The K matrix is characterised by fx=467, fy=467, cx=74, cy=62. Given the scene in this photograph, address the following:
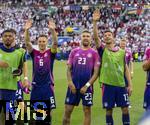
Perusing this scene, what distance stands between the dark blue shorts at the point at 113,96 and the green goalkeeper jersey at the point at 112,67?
10cm

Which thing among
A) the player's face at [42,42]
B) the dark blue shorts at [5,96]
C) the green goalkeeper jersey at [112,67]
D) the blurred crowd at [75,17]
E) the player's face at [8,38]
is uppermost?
the player's face at [8,38]

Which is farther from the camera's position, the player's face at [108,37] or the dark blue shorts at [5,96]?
the player's face at [108,37]

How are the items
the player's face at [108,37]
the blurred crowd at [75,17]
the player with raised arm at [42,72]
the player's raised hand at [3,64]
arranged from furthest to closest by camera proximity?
1. the blurred crowd at [75,17]
2. the player with raised arm at [42,72]
3. the player's face at [108,37]
4. the player's raised hand at [3,64]

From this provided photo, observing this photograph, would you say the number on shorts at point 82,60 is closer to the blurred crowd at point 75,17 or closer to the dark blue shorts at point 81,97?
the dark blue shorts at point 81,97

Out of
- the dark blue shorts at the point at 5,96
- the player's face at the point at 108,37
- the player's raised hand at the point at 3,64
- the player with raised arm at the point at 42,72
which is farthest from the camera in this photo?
the player with raised arm at the point at 42,72

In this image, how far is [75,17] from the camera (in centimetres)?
5550

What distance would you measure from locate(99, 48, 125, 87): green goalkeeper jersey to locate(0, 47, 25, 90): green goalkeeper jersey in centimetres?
179

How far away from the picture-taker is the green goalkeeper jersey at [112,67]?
970 centimetres

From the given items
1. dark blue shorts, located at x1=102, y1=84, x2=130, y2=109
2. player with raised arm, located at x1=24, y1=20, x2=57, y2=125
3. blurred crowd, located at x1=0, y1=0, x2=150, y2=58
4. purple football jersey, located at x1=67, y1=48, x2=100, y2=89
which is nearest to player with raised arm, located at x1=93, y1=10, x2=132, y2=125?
dark blue shorts, located at x1=102, y1=84, x2=130, y2=109

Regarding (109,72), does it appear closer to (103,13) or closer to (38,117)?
(38,117)

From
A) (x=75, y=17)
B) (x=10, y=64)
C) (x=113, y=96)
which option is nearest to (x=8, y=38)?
(x=10, y=64)

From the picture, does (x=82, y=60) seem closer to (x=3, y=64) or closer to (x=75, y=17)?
(x=3, y=64)

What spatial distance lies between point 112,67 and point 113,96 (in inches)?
23.8

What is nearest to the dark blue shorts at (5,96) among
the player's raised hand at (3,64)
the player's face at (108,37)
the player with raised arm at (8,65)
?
the player with raised arm at (8,65)
